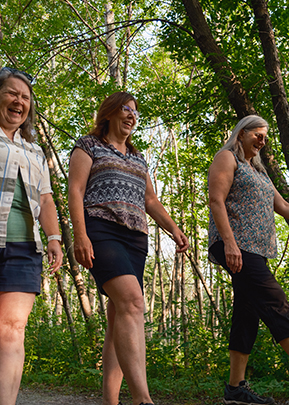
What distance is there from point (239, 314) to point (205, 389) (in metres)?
1.34

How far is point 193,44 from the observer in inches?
255

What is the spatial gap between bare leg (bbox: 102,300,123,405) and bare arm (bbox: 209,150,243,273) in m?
0.96

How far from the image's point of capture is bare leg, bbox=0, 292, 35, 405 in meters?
2.23

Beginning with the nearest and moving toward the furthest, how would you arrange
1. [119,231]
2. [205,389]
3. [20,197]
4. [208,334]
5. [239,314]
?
[20,197] → [119,231] → [239,314] → [205,389] → [208,334]

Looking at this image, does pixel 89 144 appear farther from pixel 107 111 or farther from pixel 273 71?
pixel 273 71

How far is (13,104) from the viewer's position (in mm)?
2689

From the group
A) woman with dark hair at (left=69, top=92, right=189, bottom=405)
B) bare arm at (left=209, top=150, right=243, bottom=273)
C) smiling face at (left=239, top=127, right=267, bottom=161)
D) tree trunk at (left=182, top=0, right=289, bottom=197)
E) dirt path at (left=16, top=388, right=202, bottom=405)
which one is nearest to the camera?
woman with dark hair at (left=69, top=92, right=189, bottom=405)


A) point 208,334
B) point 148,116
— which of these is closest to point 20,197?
point 208,334

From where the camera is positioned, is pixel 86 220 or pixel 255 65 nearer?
pixel 86 220

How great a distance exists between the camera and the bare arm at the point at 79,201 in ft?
8.87

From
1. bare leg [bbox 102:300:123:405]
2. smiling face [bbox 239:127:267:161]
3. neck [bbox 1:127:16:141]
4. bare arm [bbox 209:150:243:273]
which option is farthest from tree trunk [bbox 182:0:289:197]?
neck [bbox 1:127:16:141]

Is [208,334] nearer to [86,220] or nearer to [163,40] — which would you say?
[86,220]

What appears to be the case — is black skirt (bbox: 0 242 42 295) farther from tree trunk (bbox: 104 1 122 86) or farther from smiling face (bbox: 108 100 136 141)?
tree trunk (bbox: 104 1 122 86)

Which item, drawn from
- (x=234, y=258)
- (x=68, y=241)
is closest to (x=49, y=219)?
(x=234, y=258)
